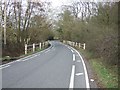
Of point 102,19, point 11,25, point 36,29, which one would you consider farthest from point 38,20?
point 102,19

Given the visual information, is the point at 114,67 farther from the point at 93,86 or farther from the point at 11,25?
the point at 11,25

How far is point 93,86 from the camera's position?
10609mm

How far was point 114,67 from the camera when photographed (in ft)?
51.7

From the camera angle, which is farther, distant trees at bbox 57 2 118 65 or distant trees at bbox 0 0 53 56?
distant trees at bbox 0 0 53 56

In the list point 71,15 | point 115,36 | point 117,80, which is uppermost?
point 71,15

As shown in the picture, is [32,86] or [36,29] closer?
[32,86]

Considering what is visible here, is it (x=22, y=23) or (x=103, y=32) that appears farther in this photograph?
(x=22, y=23)

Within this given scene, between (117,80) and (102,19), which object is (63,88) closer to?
(117,80)

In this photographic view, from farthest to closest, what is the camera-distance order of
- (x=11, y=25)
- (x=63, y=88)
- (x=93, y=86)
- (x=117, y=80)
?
(x=11, y=25)
(x=117, y=80)
(x=93, y=86)
(x=63, y=88)

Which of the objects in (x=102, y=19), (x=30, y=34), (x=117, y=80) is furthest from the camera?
(x=30, y=34)

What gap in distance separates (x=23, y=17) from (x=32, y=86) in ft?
107

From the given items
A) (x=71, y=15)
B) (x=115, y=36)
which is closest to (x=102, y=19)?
(x=115, y=36)

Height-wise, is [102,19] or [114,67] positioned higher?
[102,19]

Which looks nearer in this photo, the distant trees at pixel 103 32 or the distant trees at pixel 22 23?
the distant trees at pixel 103 32
